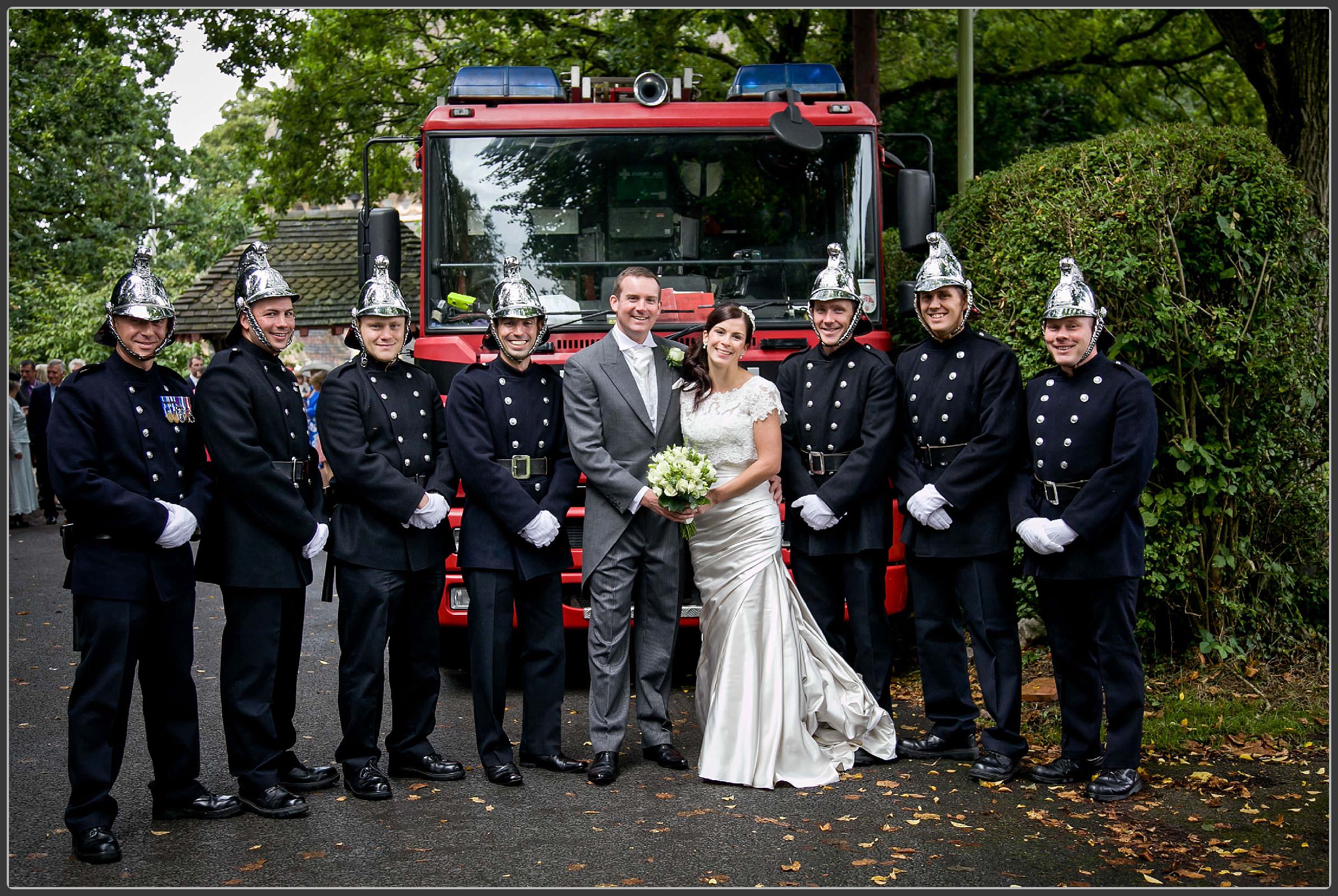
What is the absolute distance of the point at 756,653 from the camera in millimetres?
6227

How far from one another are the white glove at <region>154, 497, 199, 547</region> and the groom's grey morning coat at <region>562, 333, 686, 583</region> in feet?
6.00

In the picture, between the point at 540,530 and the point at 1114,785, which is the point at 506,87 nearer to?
the point at 540,530

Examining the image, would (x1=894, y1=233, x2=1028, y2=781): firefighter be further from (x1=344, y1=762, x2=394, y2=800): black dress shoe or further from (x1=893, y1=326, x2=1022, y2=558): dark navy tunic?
(x1=344, y1=762, x2=394, y2=800): black dress shoe

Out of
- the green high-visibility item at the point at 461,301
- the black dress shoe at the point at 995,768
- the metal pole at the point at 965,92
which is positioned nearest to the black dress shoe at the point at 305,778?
the green high-visibility item at the point at 461,301

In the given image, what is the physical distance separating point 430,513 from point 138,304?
61.0 inches

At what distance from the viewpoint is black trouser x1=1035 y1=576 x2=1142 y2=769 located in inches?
227

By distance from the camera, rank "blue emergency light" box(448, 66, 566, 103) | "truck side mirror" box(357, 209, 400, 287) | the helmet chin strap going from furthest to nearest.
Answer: "blue emergency light" box(448, 66, 566, 103) < "truck side mirror" box(357, 209, 400, 287) < the helmet chin strap

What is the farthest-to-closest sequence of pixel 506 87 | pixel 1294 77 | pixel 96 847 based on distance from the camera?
pixel 1294 77 → pixel 506 87 → pixel 96 847

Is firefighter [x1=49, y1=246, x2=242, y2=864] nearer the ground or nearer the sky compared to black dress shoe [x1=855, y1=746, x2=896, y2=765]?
nearer the sky

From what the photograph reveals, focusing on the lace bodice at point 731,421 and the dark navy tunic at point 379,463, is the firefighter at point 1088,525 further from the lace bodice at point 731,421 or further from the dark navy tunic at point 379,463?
the dark navy tunic at point 379,463

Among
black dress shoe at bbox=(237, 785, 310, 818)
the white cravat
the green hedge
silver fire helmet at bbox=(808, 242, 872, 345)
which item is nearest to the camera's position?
black dress shoe at bbox=(237, 785, 310, 818)

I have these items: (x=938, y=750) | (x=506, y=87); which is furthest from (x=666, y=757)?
(x=506, y=87)

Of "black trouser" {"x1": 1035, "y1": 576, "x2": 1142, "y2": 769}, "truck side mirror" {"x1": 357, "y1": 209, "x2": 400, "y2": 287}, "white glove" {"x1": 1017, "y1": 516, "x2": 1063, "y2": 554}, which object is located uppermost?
"truck side mirror" {"x1": 357, "y1": 209, "x2": 400, "y2": 287}

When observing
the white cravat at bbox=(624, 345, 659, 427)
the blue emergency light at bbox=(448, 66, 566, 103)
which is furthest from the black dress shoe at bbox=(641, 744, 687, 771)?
the blue emergency light at bbox=(448, 66, 566, 103)
